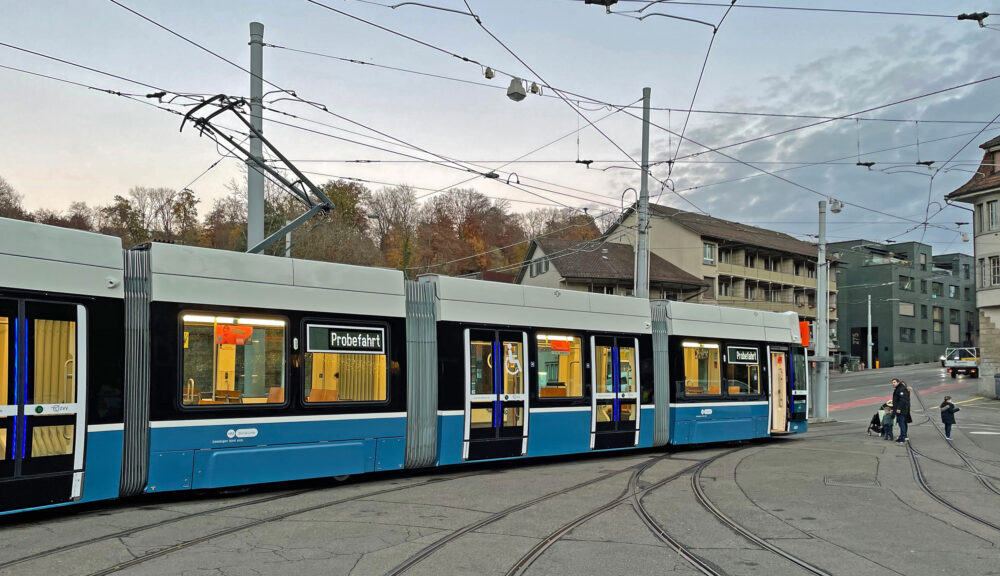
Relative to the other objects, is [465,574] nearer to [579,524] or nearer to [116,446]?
[579,524]

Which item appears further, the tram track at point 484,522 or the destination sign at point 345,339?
the destination sign at point 345,339

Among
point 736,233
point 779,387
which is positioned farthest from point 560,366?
point 736,233

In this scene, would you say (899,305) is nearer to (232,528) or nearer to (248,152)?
(248,152)

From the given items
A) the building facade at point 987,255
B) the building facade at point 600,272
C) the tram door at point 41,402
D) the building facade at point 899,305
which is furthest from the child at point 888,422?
the building facade at point 899,305

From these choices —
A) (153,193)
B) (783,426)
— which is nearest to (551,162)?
(783,426)

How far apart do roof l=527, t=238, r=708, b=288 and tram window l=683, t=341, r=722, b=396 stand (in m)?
32.1

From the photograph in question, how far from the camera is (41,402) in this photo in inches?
331

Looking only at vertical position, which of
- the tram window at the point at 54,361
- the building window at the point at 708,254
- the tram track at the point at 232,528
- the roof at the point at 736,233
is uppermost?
the roof at the point at 736,233

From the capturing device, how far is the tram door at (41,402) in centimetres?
812

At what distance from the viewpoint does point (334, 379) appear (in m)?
11.3

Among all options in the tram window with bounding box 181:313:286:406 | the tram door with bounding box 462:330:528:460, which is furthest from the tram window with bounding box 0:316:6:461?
the tram door with bounding box 462:330:528:460

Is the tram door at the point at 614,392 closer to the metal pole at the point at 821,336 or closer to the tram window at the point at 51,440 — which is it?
the tram window at the point at 51,440

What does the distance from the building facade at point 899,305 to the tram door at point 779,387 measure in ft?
218

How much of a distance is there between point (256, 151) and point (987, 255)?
44526 millimetres
